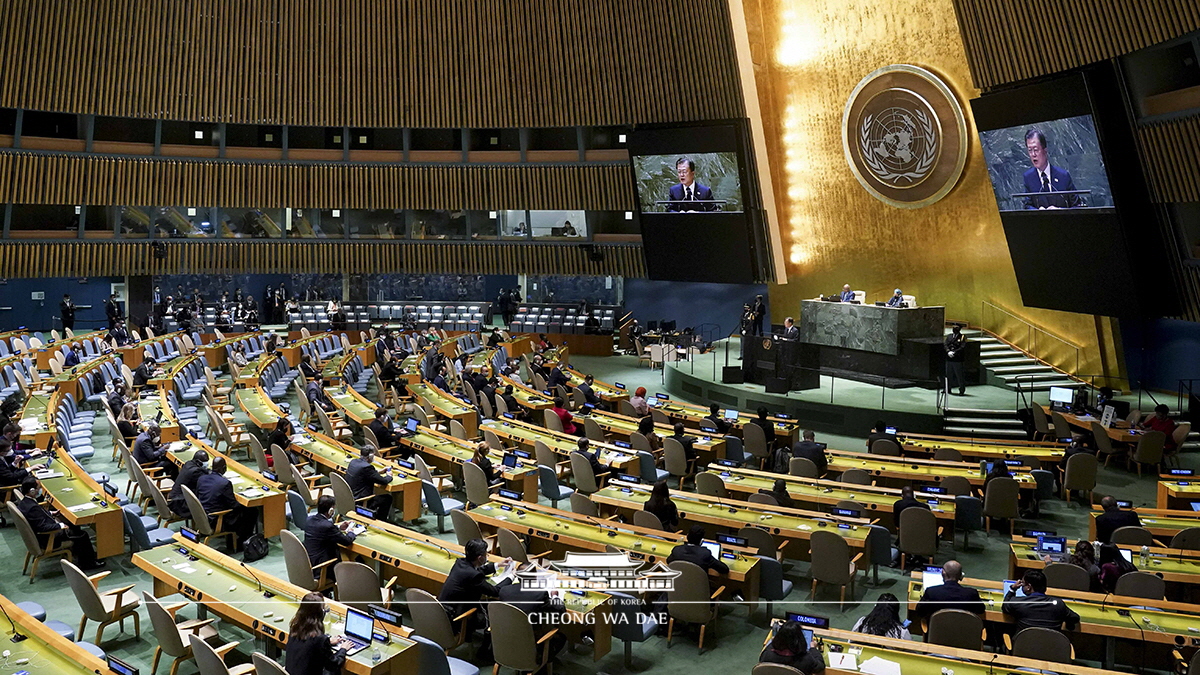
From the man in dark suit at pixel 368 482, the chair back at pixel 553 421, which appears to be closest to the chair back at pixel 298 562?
the man in dark suit at pixel 368 482

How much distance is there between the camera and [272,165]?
2722cm

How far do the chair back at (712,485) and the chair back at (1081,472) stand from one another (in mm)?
4616

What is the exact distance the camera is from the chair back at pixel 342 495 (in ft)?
32.8

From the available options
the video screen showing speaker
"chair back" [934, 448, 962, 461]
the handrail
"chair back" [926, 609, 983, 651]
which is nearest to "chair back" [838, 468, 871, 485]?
"chair back" [934, 448, 962, 461]

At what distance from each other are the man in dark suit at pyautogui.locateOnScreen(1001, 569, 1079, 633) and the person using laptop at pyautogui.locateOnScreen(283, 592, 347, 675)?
469 cm

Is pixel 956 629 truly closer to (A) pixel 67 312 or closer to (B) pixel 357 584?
(B) pixel 357 584

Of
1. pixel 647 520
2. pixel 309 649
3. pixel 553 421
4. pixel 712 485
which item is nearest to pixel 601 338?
pixel 553 421

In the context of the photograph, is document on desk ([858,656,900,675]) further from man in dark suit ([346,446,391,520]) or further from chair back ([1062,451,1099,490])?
chair back ([1062,451,1099,490])

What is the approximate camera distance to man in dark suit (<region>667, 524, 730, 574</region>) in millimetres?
7848

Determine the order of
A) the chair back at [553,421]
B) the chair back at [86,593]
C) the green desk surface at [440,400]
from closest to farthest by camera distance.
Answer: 1. the chair back at [86,593]
2. the chair back at [553,421]
3. the green desk surface at [440,400]

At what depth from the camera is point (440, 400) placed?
51.6 ft

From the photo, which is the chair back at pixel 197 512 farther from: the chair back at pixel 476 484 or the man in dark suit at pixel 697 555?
the man in dark suit at pixel 697 555

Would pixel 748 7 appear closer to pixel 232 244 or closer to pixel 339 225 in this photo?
pixel 339 225

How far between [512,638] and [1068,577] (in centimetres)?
458
